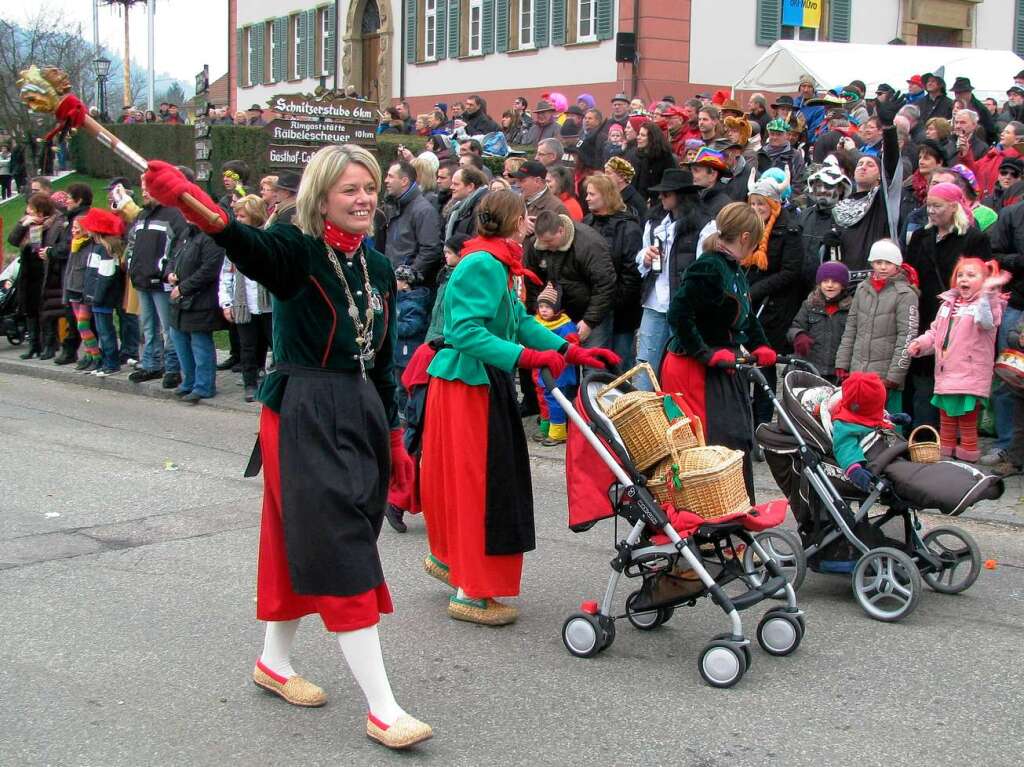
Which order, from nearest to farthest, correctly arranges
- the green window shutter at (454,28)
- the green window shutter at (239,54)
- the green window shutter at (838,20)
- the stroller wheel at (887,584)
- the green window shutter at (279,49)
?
the stroller wheel at (887,584) < the green window shutter at (838,20) < the green window shutter at (454,28) < the green window shutter at (279,49) < the green window shutter at (239,54)

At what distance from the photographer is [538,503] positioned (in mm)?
8312

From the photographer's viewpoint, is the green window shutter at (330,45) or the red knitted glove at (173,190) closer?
the red knitted glove at (173,190)

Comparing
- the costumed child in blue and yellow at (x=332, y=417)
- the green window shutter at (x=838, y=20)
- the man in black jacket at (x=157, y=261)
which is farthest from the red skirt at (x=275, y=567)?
the green window shutter at (x=838, y=20)

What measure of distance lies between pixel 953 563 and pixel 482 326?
2717mm

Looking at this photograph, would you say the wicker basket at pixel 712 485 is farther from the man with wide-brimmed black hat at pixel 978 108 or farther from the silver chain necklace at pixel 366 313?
the man with wide-brimmed black hat at pixel 978 108

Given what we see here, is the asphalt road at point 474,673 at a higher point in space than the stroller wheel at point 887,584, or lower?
lower

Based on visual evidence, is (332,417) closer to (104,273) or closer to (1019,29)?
(104,273)

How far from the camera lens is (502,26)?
3092 cm

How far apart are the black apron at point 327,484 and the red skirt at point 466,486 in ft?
3.96

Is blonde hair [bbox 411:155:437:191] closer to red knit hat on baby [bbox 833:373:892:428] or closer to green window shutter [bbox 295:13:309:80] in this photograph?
red knit hat on baby [bbox 833:373:892:428]

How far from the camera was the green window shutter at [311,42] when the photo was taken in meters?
39.8

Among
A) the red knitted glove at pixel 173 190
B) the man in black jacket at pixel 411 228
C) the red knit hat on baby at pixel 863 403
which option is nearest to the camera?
the red knitted glove at pixel 173 190

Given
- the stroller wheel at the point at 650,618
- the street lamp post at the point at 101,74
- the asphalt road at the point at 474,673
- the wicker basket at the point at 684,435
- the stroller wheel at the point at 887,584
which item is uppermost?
the street lamp post at the point at 101,74

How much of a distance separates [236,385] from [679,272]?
5686 millimetres
